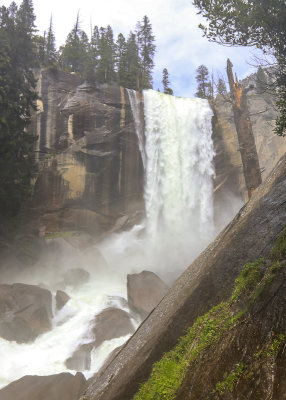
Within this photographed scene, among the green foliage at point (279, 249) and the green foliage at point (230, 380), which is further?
the green foliage at point (279, 249)

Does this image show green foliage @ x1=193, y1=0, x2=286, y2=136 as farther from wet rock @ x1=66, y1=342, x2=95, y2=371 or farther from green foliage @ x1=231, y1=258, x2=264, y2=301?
wet rock @ x1=66, y1=342, x2=95, y2=371

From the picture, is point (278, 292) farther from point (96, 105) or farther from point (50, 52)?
point (50, 52)

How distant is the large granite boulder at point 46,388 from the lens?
7.78 meters

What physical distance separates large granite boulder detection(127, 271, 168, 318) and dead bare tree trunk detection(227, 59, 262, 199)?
727cm

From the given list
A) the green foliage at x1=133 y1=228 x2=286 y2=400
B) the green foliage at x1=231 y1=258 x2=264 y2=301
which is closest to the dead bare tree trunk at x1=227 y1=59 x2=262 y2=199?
the green foliage at x1=231 y1=258 x2=264 y2=301

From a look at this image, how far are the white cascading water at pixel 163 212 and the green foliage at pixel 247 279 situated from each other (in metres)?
13.1

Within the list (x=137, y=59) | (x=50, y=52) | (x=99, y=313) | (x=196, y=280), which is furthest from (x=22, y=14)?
(x=196, y=280)

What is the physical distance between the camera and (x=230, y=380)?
2.74 m

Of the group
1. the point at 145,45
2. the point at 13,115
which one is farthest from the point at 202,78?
the point at 13,115

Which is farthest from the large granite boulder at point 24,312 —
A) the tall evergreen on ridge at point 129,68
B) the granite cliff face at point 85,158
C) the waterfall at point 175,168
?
the tall evergreen on ridge at point 129,68

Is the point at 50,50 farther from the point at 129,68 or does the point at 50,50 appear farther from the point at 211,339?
the point at 211,339

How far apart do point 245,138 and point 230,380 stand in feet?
35.9

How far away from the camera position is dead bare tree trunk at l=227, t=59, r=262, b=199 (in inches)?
453

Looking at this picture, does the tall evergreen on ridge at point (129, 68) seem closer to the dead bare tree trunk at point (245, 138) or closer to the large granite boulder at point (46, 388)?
the dead bare tree trunk at point (245, 138)
